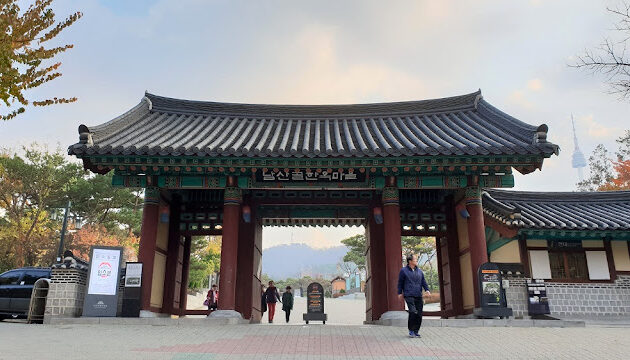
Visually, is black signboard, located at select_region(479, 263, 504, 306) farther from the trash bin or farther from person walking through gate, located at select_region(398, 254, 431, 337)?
the trash bin

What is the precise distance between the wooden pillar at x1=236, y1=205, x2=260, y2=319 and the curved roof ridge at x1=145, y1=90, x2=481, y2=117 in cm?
513

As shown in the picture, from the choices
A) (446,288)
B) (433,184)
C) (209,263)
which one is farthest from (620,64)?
(209,263)

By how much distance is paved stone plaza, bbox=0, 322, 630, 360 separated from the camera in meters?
7.84

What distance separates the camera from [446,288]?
691 inches

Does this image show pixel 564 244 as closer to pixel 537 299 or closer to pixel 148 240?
pixel 537 299

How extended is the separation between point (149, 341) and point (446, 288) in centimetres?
1162

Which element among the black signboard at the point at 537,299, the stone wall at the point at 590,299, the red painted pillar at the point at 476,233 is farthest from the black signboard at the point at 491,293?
the stone wall at the point at 590,299

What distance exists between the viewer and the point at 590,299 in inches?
682

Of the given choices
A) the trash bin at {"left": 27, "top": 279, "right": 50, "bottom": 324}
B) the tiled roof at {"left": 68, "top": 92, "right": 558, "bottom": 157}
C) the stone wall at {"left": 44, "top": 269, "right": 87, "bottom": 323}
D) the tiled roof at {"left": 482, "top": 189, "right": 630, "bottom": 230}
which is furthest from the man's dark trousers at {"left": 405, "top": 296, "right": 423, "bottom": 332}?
the trash bin at {"left": 27, "top": 279, "right": 50, "bottom": 324}

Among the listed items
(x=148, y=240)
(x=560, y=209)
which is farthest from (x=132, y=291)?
(x=560, y=209)

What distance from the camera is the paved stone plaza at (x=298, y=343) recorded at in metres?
7.84

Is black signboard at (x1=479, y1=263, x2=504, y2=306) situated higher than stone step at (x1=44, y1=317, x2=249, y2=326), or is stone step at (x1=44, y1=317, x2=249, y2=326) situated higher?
black signboard at (x1=479, y1=263, x2=504, y2=306)

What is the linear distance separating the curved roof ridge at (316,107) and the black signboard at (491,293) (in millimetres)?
7814

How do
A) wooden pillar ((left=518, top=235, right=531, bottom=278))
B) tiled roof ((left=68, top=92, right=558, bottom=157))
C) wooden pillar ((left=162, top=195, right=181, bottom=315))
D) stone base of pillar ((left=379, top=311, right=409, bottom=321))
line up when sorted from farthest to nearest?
wooden pillar ((left=518, top=235, right=531, bottom=278)) < wooden pillar ((left=162, top=195, right=181, bottom=315)) < tiled roof ((left=68, top=92, right=558, bottom=157)) < stone base of pillar ((left=379, top=311, right=409, bottom=321))
